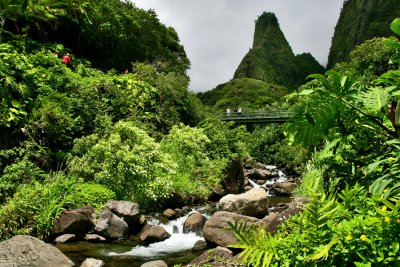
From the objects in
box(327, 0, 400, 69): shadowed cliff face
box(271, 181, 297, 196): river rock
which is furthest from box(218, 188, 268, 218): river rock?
box(327, 0, 400, 69): shadowed cliff face

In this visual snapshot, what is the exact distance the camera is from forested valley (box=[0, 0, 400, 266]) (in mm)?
2463

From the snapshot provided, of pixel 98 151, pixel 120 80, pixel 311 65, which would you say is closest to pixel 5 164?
pixel 98 151

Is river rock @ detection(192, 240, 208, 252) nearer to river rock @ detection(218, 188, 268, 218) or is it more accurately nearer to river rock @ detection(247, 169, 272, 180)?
river rock @ detection(218, 188, 268, 218)

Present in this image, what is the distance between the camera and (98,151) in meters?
12.3

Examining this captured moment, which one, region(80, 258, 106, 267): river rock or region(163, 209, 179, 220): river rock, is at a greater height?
region(163, 209, 179, 220): river rock

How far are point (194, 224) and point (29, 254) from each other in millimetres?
5198

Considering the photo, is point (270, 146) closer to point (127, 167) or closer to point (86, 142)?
point (86, 142)

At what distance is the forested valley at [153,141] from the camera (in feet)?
8.08

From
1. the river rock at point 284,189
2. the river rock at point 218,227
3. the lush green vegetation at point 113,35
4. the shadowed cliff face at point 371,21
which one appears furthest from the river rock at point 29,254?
the shadowed cliff face at point 371,21

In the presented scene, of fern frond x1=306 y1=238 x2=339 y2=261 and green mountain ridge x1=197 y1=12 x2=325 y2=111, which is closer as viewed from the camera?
fern frond x1=306 y1=238 x2=339 y2=261

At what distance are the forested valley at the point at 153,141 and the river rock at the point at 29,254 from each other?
174 centimetres

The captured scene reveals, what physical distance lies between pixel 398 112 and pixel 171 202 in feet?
39.8

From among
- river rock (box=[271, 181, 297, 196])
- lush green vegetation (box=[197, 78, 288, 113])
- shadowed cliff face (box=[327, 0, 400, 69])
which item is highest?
shadowed cliff face (box=[327, 0, 400, 69])

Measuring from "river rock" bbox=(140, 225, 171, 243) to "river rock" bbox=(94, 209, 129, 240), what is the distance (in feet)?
1.86
